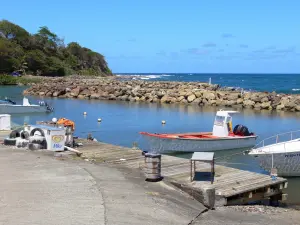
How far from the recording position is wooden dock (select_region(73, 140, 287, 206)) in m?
10.5

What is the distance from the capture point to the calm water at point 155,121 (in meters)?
25.8

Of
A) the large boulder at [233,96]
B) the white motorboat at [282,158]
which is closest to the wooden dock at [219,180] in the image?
the white motorboat at [282,158]

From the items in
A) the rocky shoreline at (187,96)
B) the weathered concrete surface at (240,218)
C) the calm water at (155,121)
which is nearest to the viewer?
the weathered concrete surface at (240,218)

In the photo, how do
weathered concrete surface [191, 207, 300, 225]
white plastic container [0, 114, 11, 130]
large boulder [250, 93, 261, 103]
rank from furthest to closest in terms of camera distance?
1. large boulder [250, 93, 261, 103]
2. white plastic container [0, 114, 11, 130]
3. weathered concrete surface [191, 207, 300, 225]

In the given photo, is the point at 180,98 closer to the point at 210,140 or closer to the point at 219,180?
the point at 210,140

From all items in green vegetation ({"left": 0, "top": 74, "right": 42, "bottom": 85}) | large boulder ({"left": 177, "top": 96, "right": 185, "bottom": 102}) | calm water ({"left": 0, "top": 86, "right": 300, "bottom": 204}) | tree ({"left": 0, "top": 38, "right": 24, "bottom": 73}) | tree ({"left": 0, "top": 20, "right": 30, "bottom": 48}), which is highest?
tree ({"left": 0, "top": 20, "right": 30, "bottom": 48})

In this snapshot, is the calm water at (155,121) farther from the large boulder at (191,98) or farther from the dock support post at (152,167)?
the dock support post at (152,167)

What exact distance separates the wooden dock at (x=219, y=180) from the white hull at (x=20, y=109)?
24132 millimetres

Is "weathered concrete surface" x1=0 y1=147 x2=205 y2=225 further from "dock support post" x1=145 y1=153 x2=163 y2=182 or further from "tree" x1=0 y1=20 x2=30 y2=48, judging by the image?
"tree" x1=0 y1=20 x2=30 y2=48

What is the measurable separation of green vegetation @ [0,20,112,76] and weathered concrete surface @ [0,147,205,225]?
82.7 meters

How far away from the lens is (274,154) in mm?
16250

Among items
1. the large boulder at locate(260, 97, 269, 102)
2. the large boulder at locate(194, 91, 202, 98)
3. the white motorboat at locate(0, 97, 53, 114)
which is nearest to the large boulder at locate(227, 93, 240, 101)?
the large boulder at locate(260, 97, 269, 102)

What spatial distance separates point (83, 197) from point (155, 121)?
85.8 ft

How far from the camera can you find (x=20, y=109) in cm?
3788
